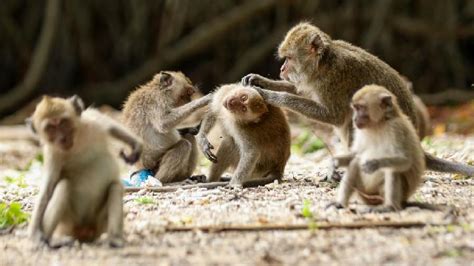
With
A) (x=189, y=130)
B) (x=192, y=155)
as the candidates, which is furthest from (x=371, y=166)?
(x=189, y=130)

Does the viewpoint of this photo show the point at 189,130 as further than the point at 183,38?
No

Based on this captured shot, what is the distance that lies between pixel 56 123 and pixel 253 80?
3.56 meters

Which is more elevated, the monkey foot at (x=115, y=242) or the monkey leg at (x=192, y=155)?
the monkey leg at (x=192, y=155)

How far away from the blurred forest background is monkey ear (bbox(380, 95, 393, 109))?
12461 mm

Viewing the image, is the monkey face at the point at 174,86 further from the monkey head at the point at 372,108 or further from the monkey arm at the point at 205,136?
the monkey head at the point at 372,108

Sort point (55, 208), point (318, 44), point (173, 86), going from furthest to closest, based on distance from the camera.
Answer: point (173, 86) < point (318, 44) < point (55, 208)

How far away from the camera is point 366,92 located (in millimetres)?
7297

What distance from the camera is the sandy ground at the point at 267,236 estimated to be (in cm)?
595

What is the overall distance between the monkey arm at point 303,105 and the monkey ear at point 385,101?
1.97 metres

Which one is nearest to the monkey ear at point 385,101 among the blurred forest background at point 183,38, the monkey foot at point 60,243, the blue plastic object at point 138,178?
the monkey foot at point 60,243

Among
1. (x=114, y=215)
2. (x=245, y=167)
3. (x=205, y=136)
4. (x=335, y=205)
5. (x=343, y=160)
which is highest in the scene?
(x=205, y=136)

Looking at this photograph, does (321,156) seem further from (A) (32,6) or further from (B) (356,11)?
(A) (32,6)

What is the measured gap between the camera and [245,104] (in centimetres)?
912

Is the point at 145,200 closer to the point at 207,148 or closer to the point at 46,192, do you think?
the point at 207,148
